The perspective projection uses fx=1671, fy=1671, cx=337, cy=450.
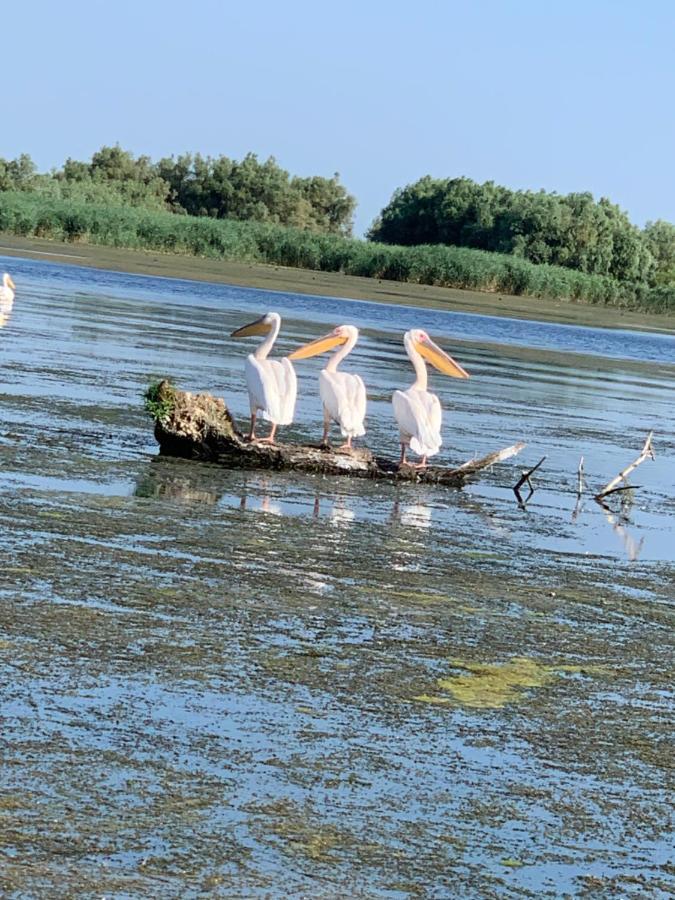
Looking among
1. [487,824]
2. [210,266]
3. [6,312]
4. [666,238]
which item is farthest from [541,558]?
[666,238]

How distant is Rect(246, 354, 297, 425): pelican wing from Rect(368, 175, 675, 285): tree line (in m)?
70.2

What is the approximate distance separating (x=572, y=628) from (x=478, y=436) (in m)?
8.60

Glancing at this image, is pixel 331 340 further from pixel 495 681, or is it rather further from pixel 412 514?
pixel 495 681

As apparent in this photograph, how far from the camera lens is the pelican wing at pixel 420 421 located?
1259cm

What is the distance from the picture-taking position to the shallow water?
15.2 feet

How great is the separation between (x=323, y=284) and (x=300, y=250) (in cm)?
1128

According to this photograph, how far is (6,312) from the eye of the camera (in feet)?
87.3

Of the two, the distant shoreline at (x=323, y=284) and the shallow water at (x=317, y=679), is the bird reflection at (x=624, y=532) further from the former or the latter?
the distant shoreline at (x=323, y=284)

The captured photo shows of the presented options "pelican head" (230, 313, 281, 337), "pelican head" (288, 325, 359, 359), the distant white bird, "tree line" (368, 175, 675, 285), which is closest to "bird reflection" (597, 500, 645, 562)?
"pelican head" (288, 325, 359, 359)

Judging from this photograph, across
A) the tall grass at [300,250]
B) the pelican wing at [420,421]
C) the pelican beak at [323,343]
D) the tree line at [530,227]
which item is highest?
the tree line at [530,227]

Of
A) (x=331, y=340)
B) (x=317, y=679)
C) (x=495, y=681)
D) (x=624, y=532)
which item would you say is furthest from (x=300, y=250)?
(x=317, y=679)

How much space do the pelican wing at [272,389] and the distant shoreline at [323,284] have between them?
35648mm

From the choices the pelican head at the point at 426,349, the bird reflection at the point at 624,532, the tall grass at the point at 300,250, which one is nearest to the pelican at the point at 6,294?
the pelican head at the point at 426,349

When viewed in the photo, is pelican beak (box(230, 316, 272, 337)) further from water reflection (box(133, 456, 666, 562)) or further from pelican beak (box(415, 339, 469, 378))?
water reflection (box(133, 456, 666, 562))
